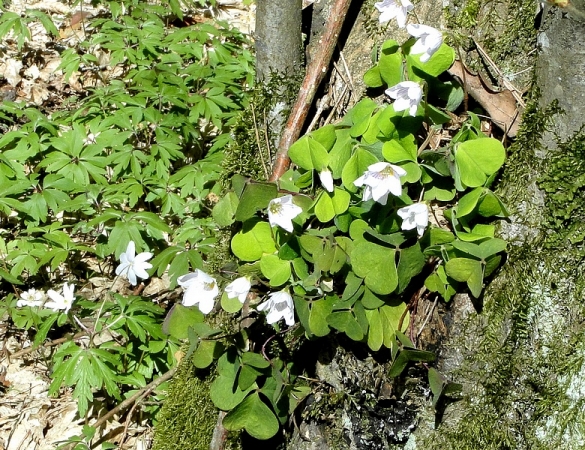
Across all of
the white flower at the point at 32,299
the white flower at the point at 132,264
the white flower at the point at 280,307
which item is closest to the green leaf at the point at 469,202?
the white flower at the point at 280,307

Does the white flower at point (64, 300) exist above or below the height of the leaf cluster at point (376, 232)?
below

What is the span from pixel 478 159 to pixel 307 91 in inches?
32.0

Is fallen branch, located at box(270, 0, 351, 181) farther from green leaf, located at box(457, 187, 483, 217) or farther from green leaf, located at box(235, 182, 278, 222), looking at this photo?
green leaf, located at box(457, 187, 483, 217)

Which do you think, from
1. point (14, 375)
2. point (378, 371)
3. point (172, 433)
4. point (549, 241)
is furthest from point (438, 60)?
point (14, 375)

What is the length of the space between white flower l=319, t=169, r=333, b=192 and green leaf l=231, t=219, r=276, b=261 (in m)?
0.25

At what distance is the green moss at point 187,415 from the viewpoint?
7.59 feet

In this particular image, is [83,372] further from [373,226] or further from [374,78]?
[374,78]

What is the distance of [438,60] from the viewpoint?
65.2 inches

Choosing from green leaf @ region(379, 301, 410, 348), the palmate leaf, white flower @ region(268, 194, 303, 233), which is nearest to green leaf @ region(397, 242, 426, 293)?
green leaf @ region(379, 301, 410, 348)

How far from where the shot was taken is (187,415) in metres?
2.36

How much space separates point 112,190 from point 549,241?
7.78ft

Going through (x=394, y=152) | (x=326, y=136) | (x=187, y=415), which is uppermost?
(x=394, y=152)

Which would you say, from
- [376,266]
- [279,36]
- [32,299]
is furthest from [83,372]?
A: [279,36]

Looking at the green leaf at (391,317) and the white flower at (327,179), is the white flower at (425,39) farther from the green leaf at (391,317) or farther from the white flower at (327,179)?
the green leaf at (391,317)
